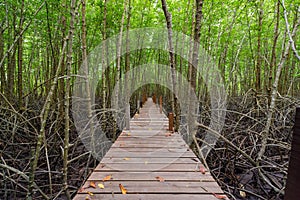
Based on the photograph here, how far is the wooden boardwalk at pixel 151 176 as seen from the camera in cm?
144

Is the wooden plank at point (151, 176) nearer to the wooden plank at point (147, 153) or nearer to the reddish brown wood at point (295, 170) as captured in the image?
the wooden plank at point (147, 153)

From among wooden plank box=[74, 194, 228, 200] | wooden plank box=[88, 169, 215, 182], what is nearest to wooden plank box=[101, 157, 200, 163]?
wooden plank box=[88, 169, 215, 182]

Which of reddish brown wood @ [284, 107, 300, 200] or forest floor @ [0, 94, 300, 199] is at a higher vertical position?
reddish brown wood @ [284, 107, 300, 200]

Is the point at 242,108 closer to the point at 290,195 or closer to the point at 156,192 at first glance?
the point at 156,192

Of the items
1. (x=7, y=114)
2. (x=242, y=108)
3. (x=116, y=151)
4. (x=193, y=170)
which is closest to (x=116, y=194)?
(x=193, y=170)

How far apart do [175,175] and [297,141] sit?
1354mm

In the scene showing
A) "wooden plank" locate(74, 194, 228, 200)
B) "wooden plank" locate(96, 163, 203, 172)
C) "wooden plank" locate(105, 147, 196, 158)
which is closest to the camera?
"wooden plank" locate(74, 194, 228, 200)

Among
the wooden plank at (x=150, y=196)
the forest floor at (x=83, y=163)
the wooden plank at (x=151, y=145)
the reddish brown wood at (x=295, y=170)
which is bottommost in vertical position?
the forest floor at (x=83, y=163)

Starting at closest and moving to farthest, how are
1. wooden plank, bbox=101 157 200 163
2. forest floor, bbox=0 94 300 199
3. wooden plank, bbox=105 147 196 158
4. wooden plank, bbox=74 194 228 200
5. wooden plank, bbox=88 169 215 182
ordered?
wooden plank, bbox=74 194 228 200 < wooden plank, bbox=88 169 215 182 < wooden plank, bbox=101 157 200 163 < wooden plank, bbox=105 147 196 158 < forest floor, bbox=0 94 300 199

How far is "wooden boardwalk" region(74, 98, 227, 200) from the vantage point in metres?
1.44

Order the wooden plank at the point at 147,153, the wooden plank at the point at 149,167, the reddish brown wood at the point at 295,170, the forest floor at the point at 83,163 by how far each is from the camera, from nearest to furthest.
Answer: the reddish brown wood at the point at 295,170 < the wooden plank at the point at 149,167 < the wooden plank at the point at 147,153 < the forest floor at the point at 83,163

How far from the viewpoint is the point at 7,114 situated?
11.2 feet

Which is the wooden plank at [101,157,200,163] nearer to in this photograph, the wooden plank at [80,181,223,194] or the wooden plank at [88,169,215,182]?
the wooden plank at [88,169,215,182]

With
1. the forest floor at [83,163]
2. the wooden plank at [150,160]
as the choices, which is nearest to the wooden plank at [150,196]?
the wooden plank at [150,160]
